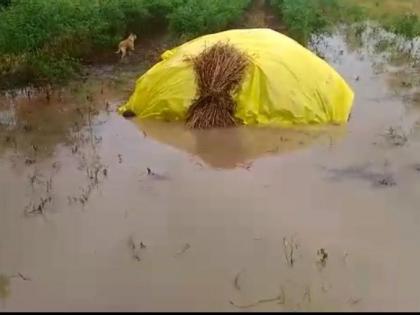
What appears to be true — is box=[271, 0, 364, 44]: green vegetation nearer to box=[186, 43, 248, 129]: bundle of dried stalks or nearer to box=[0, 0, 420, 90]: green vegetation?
box=[0, 0, 420, 90]: green vegetation

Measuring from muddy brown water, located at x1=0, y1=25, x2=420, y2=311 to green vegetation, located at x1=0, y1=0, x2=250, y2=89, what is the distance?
0.85 meters

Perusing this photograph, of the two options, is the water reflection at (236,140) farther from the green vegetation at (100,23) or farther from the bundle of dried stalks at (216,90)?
the green vegetation at (100,23)

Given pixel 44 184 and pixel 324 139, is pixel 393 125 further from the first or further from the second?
pixel 44 184

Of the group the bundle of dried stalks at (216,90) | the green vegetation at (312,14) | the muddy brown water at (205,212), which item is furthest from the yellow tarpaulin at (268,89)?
the green vegetation at (312,14)

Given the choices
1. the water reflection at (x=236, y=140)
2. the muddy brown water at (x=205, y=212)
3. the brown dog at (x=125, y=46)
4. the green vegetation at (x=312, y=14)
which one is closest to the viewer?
the muddy brown water at (x=205, y=212)

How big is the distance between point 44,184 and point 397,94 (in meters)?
4.81

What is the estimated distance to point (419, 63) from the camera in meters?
10.4

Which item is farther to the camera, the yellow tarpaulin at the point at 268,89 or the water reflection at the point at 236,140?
the yellow tarpaulin at the point at 268,89

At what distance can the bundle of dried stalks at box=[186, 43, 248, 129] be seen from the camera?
25.9ft

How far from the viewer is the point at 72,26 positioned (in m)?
10.4

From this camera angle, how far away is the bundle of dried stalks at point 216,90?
25.9ft

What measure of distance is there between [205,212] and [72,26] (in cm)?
543

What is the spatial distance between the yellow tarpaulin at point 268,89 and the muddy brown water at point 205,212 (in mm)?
197

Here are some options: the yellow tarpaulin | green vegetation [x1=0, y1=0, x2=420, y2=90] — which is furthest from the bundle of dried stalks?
green vegetation [x1=0, y1=0, x2=420, y2=90]
